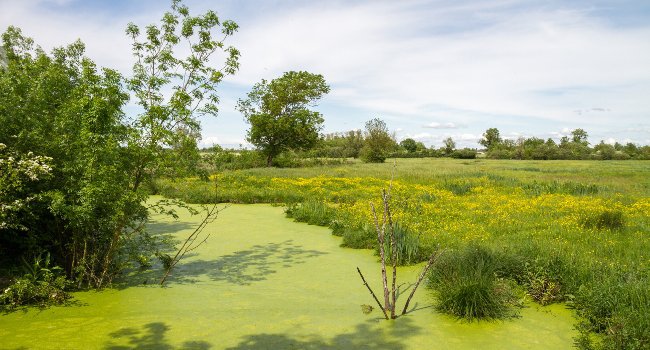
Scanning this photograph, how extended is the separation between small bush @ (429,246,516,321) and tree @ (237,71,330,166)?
29.7 metres

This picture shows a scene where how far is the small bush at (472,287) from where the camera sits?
552 cm

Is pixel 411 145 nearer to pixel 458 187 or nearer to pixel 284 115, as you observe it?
pixel 284 115

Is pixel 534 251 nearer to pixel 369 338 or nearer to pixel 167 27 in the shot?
pixel 369 338

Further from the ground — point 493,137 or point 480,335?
point 493,137

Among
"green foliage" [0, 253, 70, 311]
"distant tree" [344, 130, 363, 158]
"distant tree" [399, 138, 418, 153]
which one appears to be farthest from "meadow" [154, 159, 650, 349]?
"distant tree" [399, 138, 418, 153]

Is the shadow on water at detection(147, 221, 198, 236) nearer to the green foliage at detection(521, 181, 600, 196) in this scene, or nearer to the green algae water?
the green algae water

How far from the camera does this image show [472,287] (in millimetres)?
5629

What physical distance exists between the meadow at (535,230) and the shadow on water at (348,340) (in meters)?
1.93

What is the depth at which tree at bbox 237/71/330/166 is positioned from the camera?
3584cm

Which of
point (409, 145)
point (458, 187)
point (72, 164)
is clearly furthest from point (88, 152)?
point (409, 145)

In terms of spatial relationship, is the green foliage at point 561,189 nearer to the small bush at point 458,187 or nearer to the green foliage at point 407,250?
the small bush at point 458,187

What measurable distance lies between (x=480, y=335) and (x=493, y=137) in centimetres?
10409

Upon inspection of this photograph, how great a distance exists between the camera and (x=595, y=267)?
247 inches

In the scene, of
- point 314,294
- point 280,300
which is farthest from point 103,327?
point 314,294
